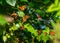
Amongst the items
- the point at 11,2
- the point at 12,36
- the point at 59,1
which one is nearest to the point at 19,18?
the point at 12,36

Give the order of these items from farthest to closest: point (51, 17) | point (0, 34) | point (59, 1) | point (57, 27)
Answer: point (51, 17) < point (0, 34) < point (59, 1) < point (57, 27)

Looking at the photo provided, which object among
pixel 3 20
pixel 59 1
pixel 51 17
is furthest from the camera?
pixel 51 17

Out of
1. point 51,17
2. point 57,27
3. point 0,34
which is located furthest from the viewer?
point 51,17

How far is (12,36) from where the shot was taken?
2215mm

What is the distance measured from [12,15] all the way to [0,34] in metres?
0.23

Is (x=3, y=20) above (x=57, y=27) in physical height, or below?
above

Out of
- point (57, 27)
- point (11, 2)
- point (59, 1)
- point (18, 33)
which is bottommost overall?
point (57, 27)

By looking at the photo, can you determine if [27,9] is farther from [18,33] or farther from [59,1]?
[59,1]

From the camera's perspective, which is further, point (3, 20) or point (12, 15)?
point (12, 15)

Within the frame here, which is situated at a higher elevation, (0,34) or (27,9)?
(27,9)

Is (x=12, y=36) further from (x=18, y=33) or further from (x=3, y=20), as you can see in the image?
(x=3, y=20)

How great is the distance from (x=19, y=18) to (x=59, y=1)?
1103 millimetres

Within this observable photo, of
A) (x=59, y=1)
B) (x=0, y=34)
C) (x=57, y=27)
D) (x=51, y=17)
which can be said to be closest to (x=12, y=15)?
(x=0, y=34)

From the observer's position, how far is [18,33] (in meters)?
2.28
